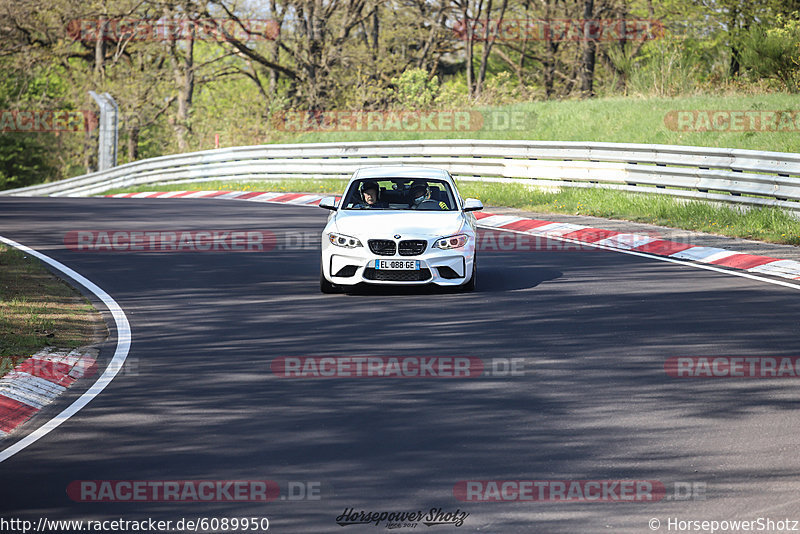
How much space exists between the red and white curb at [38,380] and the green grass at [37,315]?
0.19 m

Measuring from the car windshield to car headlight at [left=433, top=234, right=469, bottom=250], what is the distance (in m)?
0.99

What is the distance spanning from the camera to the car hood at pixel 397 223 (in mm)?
12773

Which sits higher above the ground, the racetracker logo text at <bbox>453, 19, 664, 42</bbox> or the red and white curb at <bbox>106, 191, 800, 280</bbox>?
the racetracker logo text at <bbox>453, 19, 664, 42</bbox>

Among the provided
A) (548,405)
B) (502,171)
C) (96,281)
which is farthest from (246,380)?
(502,171)

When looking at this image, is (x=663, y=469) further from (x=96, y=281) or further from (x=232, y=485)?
(x=96, y=281)

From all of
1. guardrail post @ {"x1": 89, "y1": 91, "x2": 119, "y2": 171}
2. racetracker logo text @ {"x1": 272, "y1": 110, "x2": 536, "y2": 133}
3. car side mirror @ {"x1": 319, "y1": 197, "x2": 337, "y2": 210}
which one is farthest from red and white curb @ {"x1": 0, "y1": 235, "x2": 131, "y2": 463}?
guardrail post @ {"x1": 89, "y1": 91, "x2": 119, "y2": 171}

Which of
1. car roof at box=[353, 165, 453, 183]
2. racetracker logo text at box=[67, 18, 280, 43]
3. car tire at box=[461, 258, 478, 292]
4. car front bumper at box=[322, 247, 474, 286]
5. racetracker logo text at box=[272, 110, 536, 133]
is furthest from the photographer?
racetracker logo text at box=[67, 18, 280, 43]

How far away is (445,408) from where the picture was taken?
312 inches

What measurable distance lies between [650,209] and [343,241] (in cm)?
917

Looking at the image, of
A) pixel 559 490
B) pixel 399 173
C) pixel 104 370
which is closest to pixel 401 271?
pixel 399 173

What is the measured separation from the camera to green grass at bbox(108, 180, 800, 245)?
17438mm

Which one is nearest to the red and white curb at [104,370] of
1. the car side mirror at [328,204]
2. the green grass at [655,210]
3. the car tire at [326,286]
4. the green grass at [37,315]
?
the green grass at [37,315]

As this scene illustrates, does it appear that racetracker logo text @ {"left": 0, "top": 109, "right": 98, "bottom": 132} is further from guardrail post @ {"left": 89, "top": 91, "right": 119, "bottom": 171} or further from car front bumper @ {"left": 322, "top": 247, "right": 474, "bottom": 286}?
car front bumper @ {"left": 322, "top": 247, "right": 474, "bottom": 286}

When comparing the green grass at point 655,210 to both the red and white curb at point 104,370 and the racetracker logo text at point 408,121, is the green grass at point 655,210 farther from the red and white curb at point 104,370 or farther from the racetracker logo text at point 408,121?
the red and white curb at point 104,370
